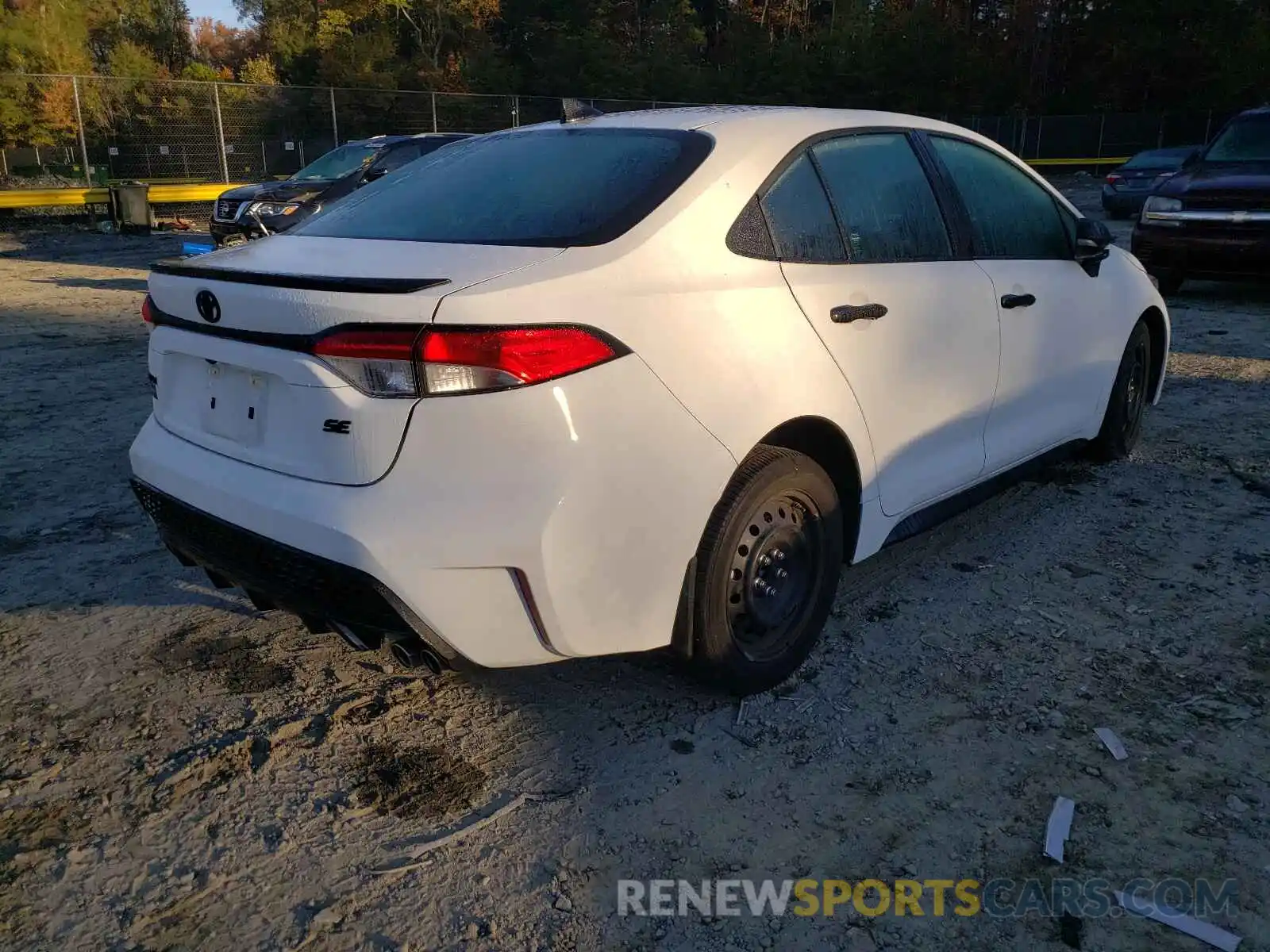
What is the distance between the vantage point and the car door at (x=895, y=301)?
3043mm

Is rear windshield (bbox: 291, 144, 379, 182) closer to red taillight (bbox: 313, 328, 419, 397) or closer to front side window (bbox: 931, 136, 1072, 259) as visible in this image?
front side window (bbox: 931, 136, 1072, 259)

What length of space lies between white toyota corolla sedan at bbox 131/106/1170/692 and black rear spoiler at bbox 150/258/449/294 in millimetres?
11

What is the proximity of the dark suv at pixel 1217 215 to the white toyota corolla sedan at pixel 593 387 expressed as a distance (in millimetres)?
6899

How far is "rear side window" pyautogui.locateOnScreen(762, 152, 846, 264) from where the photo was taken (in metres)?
2.97

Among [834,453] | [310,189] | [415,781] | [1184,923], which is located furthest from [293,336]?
[310,189]

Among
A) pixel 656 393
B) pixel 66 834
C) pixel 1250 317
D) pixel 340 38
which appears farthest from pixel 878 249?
pixel 340 38

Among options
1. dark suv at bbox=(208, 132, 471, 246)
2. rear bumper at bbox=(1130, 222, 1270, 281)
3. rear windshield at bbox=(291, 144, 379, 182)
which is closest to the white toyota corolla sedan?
rear bumper at bbox=(1130, 222, 1270, 281)

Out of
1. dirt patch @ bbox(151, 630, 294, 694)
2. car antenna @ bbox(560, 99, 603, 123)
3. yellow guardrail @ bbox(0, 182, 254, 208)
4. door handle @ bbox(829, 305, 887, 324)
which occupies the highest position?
car antenna @ bbox(560, 99, 603, 123)

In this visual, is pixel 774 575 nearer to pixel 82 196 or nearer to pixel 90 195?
pixel 90 195

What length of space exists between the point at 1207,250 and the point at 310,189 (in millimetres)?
10433

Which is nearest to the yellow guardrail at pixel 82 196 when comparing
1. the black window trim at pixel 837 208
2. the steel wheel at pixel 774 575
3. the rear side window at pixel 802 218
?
the black window trim at pixel 837 208

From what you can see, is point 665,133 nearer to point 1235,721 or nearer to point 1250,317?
point 1235,721

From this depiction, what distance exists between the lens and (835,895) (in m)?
2.32

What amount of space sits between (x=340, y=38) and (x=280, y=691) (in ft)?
154
